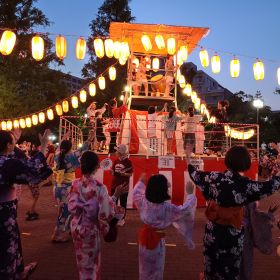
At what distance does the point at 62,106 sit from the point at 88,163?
534 inches

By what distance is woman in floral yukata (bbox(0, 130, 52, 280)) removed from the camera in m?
3.71

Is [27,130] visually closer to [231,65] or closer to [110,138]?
[110,138]

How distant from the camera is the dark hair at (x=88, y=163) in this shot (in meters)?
4.45

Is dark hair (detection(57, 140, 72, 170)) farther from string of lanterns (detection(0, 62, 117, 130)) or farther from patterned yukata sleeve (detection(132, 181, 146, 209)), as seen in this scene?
string of lanterns (detection(0, 62, 117, 130))

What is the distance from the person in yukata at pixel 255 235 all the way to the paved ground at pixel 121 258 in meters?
1.48

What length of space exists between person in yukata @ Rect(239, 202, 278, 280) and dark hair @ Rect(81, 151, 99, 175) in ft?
6.39

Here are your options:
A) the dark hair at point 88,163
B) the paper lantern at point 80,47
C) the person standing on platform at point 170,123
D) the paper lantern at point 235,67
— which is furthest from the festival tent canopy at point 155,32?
the dark hair at point 88,163

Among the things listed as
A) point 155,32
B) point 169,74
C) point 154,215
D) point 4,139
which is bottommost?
point 154,215

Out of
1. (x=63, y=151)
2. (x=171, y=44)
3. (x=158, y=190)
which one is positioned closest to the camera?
(x=158, y=190)

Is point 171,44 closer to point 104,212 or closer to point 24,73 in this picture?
point 104,212

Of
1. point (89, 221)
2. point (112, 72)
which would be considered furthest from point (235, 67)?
point (89, 221)

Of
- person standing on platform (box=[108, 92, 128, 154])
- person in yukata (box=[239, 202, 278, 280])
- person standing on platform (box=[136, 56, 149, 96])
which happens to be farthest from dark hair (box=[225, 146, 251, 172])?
person standing on platform (box=[136, 56, 149, 96])

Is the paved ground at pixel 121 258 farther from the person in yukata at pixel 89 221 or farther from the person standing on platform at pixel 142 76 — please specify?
the person standing on platform at pixel 142 76

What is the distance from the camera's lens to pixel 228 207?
12.2 feet
